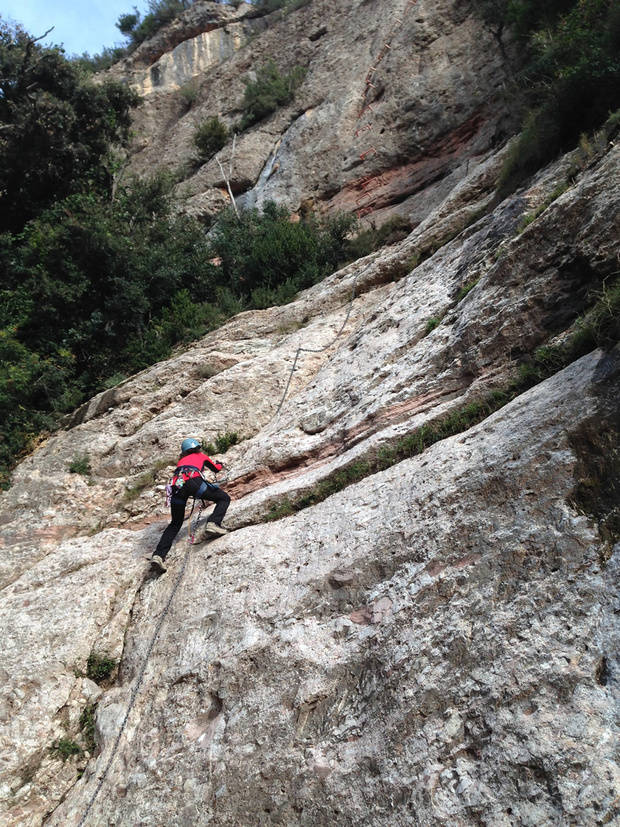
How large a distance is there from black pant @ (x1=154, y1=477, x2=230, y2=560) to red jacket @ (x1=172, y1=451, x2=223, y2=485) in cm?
11

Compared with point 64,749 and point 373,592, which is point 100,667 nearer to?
point 64,749

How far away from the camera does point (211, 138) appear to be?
2223cm

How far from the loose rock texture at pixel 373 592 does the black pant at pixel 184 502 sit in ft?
0.65

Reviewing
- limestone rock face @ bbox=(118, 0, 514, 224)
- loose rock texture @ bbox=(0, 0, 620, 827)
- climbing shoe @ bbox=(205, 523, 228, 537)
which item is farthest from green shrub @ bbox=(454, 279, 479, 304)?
limestone rock face @ bbox=(118, 0, 514, 224)

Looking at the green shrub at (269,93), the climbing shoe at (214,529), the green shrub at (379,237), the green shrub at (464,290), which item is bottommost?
the climbing shoe at (214,529)

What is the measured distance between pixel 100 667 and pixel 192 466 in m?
2.35

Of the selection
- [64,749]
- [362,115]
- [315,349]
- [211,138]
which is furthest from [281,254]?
[64,749]

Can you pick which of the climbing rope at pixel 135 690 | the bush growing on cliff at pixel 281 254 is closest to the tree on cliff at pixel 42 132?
the bush growing on cliff at pixel 281 254

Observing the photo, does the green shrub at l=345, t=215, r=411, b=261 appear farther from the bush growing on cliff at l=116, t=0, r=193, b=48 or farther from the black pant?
the bush growing on cliff at l=116, t=0, r=193, b=48

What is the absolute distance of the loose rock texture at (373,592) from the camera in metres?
3.38

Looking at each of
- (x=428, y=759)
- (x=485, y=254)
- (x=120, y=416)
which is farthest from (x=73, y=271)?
(x=428, y=759)

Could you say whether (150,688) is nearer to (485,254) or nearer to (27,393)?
(485,254)

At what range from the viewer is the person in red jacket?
685 centimetres

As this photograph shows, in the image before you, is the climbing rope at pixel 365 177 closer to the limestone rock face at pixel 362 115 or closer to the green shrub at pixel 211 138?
the limestone rock face at pixel 362 115
